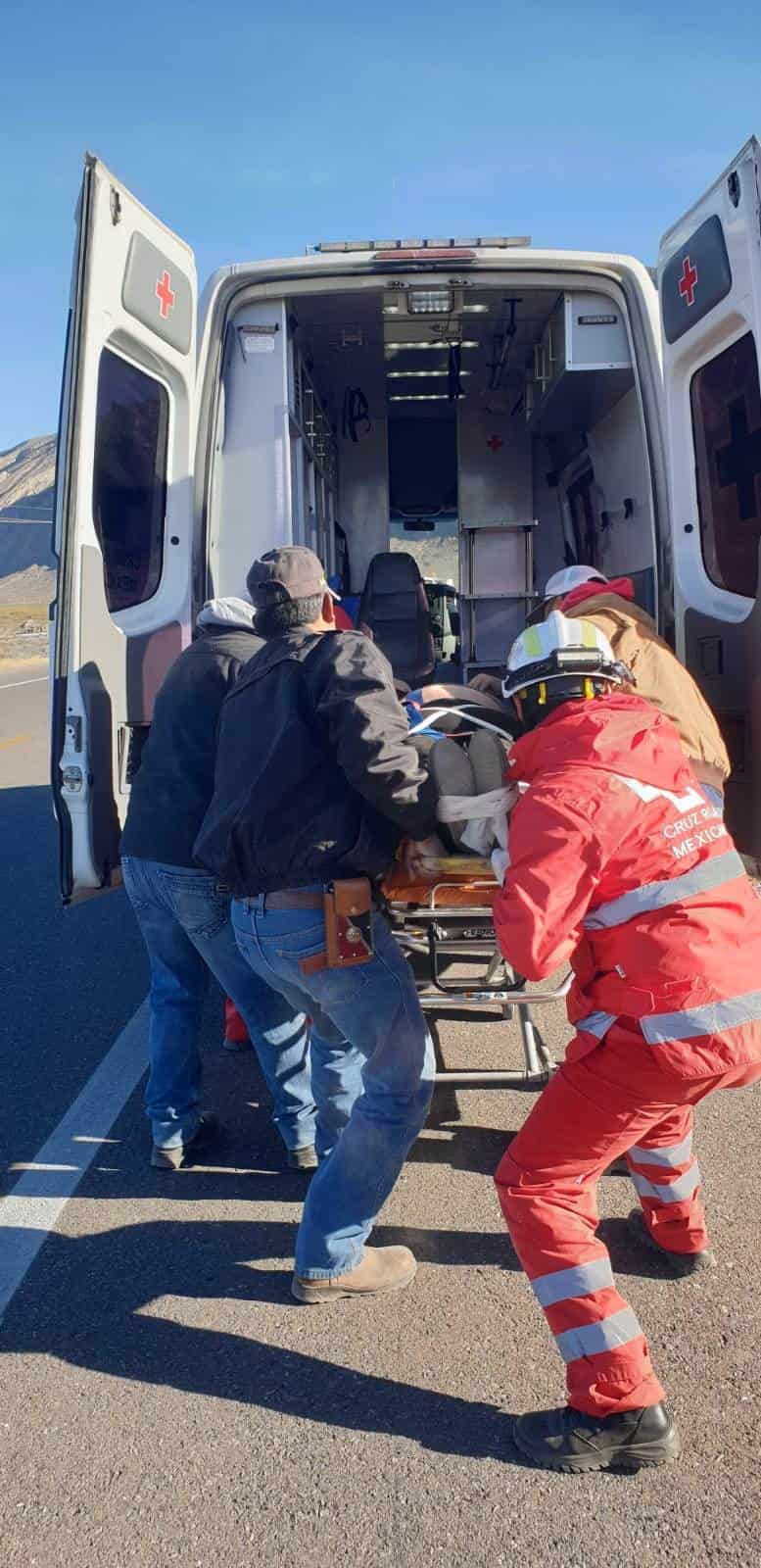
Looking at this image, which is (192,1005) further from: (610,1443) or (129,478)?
(129,478)

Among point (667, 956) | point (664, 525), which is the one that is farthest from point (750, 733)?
point (667, 956)

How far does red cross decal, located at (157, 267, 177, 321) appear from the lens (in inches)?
159

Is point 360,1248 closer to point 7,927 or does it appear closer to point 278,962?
point 278,962

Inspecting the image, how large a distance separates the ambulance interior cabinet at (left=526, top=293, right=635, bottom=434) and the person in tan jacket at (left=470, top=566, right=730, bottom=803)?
1.37m

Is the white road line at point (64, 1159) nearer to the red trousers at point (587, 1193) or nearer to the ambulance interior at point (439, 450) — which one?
the red trousers at point (587, 1193)

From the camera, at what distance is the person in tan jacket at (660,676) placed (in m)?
3.10

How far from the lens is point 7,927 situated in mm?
5879

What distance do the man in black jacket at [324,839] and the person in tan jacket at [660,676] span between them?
37.7 inches

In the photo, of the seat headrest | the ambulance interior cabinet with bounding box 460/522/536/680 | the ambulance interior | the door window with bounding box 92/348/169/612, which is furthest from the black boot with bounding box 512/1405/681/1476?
the ambulance interior cabinet with bounding box 460/522/536/680

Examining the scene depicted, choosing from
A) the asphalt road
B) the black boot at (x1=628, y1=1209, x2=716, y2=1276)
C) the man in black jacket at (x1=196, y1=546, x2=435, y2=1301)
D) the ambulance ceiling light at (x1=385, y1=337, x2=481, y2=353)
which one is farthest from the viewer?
the ambulance ceiling light at (x1=385, y1=337, x2=481, y2=353)

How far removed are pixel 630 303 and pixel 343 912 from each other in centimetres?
303

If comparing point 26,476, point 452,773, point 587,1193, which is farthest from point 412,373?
point 26,476

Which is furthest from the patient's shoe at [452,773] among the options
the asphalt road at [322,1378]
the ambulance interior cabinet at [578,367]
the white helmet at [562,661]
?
the ambulance interior cabinet at [578,367]

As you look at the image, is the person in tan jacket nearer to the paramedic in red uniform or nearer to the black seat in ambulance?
the paramedic in red uniform
